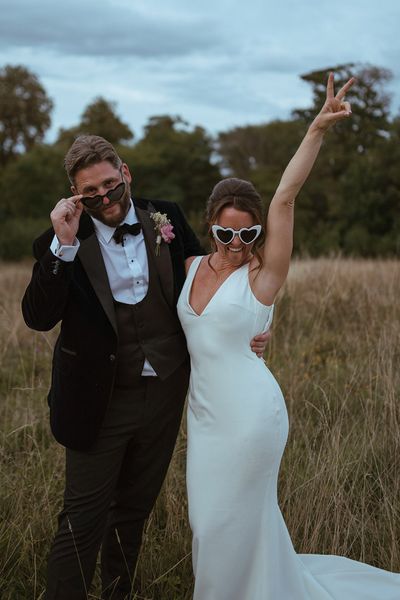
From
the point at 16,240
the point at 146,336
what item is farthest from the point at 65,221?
the point at 16,240

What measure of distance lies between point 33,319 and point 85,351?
10.0 inches

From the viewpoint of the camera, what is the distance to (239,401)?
286cm

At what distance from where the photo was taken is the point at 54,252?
2.70 meters

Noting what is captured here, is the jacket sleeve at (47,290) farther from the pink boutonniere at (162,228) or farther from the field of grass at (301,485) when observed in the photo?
the field of grass at (301,485)

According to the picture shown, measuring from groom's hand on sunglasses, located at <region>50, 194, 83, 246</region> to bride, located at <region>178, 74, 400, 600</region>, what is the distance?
570mm

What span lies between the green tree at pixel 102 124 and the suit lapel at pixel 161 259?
3740 centimetres

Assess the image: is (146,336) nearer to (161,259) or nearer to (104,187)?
(161,259)

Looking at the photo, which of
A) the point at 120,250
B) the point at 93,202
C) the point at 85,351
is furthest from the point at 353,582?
the point at 93,202

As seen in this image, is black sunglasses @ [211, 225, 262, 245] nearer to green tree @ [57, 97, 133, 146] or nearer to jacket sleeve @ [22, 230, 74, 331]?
jacket sleeve @ [22, 230, 74, 331]

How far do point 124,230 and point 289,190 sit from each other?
70 centimetres

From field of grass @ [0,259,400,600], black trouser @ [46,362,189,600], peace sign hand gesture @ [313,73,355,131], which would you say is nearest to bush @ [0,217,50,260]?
field of grass @ [0,259,400,600]

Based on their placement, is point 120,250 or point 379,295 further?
point 379,295

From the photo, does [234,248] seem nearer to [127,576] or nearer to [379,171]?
[127,576]

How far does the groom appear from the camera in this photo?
289 cm
